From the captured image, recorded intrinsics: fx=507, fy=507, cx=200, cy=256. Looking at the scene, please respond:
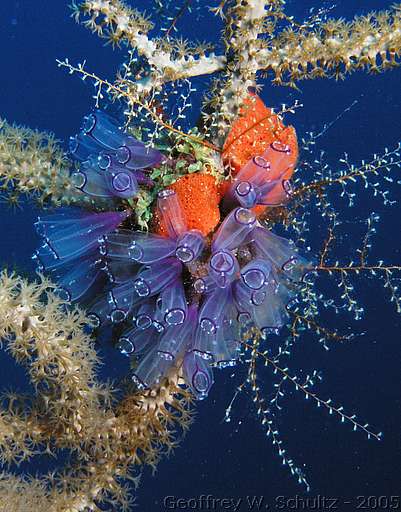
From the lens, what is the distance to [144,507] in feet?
41.3

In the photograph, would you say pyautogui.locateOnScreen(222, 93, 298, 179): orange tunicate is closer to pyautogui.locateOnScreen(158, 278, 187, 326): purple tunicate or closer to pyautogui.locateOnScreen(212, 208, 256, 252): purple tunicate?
pyautogui.locateOnScreen(212, 208, 256, 252): purple tunicate

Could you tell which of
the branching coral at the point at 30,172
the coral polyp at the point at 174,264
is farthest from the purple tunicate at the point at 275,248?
the branching coral at the point at 30,172

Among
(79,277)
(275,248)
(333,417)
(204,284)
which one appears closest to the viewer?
(204,284)

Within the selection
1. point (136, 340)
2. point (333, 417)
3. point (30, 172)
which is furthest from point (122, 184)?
point (333, 417)

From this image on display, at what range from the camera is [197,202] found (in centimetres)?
271

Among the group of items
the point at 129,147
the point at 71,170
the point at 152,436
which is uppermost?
the point at 71,170

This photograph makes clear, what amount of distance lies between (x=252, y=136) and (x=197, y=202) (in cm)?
59

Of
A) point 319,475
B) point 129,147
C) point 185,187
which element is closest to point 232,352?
point 185,187

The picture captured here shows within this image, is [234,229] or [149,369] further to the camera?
[149,369]

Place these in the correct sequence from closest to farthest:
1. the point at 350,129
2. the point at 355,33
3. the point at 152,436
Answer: the point at 355,33 < the point at 152,436 < the point at 350,129

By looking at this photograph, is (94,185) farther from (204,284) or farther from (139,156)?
(204,284)

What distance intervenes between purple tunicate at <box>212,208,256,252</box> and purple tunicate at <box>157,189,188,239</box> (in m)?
0.19

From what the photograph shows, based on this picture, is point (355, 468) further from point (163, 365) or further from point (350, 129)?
point (163, 365)

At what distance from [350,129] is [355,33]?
475 inches
